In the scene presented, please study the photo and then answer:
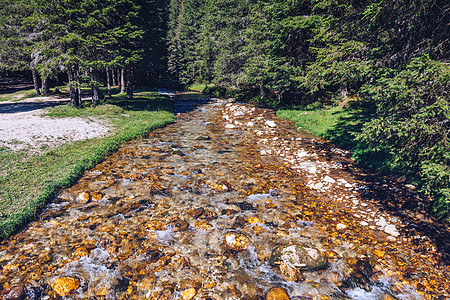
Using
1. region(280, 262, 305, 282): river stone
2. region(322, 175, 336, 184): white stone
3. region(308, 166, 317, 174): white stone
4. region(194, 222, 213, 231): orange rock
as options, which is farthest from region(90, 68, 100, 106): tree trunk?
region(280, 262, 305, 282): river stone

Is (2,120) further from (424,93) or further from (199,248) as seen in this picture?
(424,93)

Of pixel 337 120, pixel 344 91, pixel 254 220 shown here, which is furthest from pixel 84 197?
pixel 344 91

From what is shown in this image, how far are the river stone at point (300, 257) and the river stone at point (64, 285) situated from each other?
4483mm

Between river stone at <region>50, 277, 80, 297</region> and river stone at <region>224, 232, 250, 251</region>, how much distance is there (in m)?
3.55

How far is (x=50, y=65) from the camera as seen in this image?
17.5 m

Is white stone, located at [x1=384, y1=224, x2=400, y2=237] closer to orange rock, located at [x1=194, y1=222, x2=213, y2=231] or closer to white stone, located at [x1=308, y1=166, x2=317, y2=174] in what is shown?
white stone, located at [x1=308, y1=166, x2=317, y2=174]

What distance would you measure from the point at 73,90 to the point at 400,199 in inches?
1014

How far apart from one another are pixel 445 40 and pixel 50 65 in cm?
2388

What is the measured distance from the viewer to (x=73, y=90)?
2067 cm

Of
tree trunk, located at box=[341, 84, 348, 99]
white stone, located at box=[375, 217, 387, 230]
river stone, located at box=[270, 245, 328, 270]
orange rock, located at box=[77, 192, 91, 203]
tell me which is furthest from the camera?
tree trunk, located at box=[341, 84, 348, 99]

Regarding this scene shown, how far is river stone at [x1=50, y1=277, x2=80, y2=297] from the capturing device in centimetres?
448

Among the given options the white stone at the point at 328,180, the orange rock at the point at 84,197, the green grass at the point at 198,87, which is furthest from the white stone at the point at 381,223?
the green grass at the point at 198,87

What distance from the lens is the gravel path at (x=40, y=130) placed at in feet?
37.2

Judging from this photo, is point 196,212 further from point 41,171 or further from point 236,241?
point 41,171
